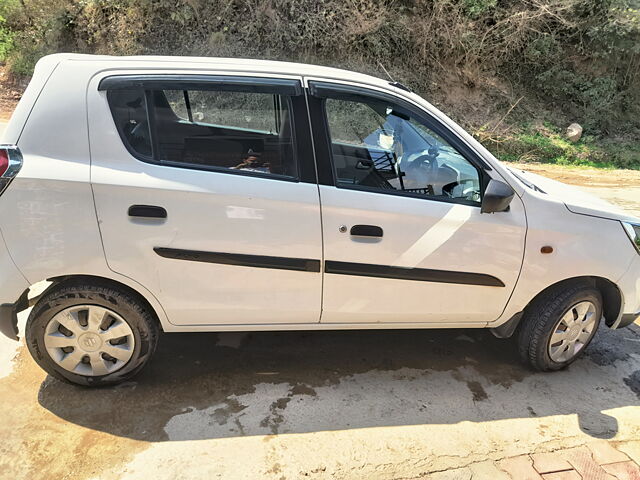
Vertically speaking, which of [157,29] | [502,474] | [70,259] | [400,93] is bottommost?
[502,474]

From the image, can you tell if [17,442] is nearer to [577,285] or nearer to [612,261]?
[577,285]

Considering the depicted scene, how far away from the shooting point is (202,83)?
2.68 meters

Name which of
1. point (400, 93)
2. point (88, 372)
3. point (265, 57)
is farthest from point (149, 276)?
point (265, 57)

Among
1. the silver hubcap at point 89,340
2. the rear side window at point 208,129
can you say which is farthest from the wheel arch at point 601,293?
the silver hubcap at point 89,340

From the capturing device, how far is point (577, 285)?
317cm

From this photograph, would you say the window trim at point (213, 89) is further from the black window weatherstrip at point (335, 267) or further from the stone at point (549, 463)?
the stone at point (549, 463)

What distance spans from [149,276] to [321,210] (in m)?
1.01

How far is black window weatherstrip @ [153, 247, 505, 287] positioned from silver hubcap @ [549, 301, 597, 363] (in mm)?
623

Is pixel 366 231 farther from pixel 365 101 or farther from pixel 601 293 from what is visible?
pixel 601 293

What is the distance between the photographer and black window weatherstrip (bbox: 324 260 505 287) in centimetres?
278

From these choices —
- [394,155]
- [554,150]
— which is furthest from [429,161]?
[554,150]

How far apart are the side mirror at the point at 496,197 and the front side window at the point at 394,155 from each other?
10 centimetres

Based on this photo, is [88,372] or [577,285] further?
[577,285]

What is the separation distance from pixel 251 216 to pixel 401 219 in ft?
2.74
